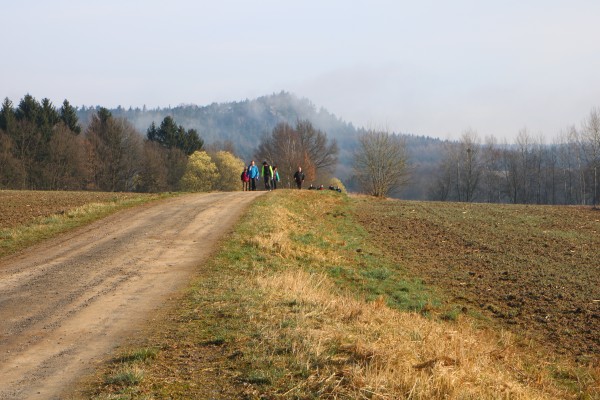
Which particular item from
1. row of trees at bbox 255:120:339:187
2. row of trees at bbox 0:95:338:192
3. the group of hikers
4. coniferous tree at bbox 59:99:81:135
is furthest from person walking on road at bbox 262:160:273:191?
row of trees at bbox 255:120:339:187

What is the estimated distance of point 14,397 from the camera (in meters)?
5.85

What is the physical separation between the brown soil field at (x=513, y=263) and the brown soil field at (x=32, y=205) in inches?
527

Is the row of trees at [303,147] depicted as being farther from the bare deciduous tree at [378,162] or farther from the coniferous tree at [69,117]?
the coniferous tree at [69,117]

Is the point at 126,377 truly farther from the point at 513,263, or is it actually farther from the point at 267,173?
the point at 267,173

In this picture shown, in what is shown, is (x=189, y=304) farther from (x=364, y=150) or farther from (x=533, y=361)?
(x=364, y=150)

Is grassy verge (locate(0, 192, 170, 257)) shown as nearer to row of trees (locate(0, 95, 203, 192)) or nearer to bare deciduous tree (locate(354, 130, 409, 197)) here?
row of trees (locate(0, 95, 203, 192))

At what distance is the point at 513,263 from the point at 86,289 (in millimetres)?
14736

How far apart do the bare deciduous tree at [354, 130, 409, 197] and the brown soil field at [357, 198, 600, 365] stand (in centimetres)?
4223

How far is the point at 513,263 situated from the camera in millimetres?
20141

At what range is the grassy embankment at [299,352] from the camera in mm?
5977

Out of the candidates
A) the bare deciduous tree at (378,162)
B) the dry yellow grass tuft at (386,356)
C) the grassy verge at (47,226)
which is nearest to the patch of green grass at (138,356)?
the dry yellow grass tuft at (386,356)

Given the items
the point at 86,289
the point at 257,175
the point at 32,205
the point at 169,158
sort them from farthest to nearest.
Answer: the point at 169,158, the point at 257,175, the point at 32,205, the point at 86,289

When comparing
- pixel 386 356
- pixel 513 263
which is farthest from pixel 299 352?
pixel 513 263

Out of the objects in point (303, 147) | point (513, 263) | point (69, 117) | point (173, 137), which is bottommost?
point (513, 263)
